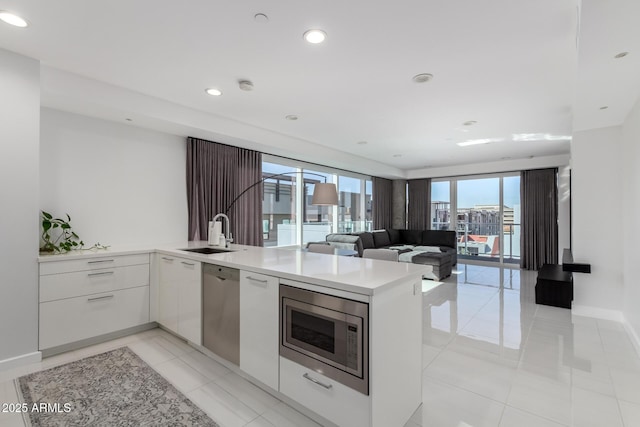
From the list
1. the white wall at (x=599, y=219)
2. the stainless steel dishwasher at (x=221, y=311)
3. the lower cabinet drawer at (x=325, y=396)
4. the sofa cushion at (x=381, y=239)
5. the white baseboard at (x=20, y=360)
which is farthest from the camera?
the sofa cushion at (x=381, y=239)

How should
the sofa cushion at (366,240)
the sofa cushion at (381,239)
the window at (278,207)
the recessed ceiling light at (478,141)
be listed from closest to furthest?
1. the recessed ceiling light at (478,141)
2. the window at (278,207)
3. the sofa cushion at (366,240)
4. the sofa cushion at (381,239)

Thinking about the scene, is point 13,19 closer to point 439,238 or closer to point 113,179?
point 113,179

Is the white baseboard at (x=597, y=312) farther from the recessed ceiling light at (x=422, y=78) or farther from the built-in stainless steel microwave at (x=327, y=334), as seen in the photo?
the built-in stainless steel microwave at (x=327, y=334)

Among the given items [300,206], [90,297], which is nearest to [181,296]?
[90,297]

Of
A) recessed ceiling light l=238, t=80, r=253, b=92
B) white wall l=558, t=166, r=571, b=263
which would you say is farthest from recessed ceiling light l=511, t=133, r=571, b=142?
recessed ceiling light l=238, t=80, r=253, b=92

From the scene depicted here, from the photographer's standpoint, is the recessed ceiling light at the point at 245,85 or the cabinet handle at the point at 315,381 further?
the recessed ceiling light at the point at 245,85

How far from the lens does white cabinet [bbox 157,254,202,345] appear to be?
2629mm

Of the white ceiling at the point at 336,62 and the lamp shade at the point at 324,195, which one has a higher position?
the white ceiling at the point at 336,62

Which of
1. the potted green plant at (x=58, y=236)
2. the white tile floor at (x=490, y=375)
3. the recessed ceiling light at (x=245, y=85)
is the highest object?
the recessed ceiling light at (x=245, y=85)

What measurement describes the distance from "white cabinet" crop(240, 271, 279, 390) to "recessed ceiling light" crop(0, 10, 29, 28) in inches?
89.3

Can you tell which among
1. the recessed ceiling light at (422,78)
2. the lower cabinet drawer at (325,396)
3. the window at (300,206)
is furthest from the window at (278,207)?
the lower cabinet drawer at (325,396)

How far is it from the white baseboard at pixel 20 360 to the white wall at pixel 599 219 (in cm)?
581

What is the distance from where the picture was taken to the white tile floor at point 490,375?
6.08 ft

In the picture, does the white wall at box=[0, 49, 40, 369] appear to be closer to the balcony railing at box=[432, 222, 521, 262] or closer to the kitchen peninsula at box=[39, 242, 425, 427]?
the kitchen peninsula at box=[39, 242, 425, 427]
